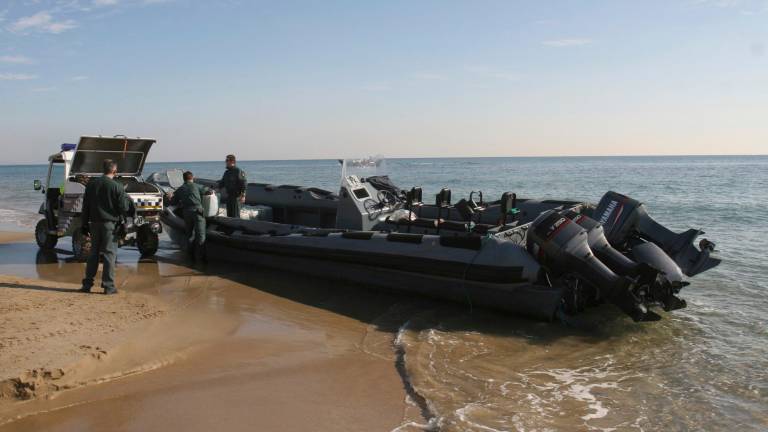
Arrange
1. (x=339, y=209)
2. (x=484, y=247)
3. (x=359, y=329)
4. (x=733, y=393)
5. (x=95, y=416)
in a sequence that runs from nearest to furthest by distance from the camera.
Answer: (x=95, y=416) < (x=733, y=393) < (x=359, y=329) < (x=484, y=247) < (x=339, y=209)

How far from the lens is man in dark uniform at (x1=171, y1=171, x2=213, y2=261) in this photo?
8125mm

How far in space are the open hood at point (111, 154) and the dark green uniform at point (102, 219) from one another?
2.65 m

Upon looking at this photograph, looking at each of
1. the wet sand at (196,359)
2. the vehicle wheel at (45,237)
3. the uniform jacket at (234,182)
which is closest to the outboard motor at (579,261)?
the wet sand at (196,359)

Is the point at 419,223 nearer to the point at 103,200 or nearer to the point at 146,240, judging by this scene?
the point at 103,200

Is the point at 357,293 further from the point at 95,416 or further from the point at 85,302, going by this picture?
the point at 95,416

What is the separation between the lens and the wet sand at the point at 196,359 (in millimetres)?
3436

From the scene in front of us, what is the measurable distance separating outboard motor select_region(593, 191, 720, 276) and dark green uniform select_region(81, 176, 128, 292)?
5825 mm

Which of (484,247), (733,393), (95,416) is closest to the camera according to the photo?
(95,416)

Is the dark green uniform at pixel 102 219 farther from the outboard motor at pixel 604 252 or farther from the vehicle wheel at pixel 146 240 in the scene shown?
the outboard motor at pixel 604 252

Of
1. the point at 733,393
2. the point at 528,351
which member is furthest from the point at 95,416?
the point at 733,393

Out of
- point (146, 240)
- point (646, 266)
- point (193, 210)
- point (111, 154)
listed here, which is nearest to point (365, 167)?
point (193, 210)

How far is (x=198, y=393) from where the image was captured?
3758 millimetres

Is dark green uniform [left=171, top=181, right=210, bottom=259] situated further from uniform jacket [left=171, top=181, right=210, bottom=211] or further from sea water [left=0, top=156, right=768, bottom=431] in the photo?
sea water [left=0, top=156, right=768, bottom=431]

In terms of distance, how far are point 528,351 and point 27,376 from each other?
3.93m
